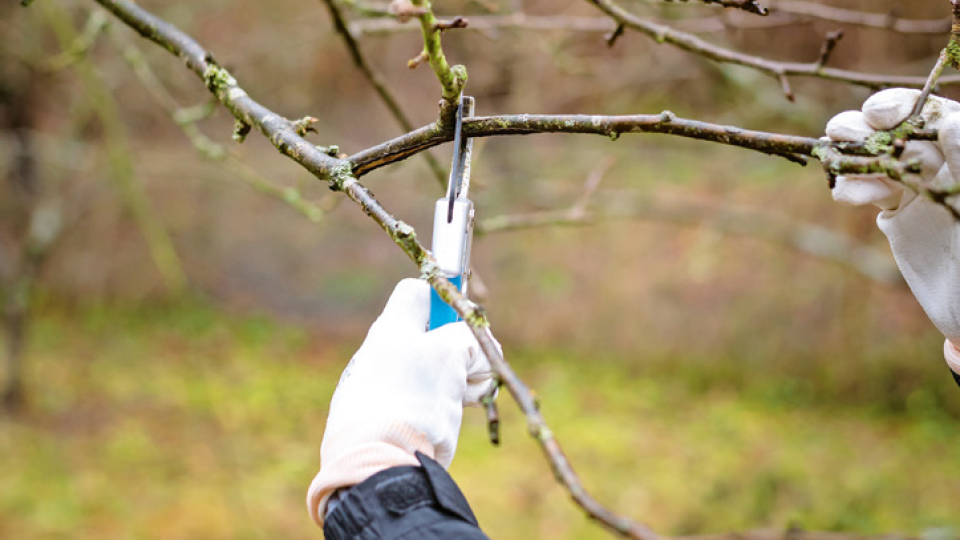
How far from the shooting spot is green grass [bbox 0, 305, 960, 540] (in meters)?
4.32

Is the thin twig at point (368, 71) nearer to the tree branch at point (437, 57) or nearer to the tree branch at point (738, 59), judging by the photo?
the tree branch at point (738, 59)

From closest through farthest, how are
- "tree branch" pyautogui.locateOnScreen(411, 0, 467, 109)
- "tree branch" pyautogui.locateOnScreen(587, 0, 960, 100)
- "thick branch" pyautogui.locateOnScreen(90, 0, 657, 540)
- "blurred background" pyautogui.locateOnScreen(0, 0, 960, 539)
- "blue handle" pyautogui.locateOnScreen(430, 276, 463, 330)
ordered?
"thick branch" pyautogui.locateOnScreen(90, 0, 657, 540)
"tree branch" pyautogui.locateOnScreen(411, 0, 467, 109)
"blue handle" pyautogui.locateOnScreen(430, 276, 463, 330)
"tree branch" pyautogui.locateOnScreen(587, 0, 960, 100)
"blurred background" pyautogui.locateOnScreen(0, 0, 960, 539)

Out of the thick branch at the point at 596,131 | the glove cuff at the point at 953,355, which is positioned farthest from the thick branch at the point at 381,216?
the glove cuff at the point at 953,355

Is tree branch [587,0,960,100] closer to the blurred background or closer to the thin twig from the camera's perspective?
the thin twig

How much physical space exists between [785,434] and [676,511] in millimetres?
1524

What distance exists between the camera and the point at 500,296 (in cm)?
725

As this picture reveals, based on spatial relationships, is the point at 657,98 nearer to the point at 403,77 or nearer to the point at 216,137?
the point at 403,77

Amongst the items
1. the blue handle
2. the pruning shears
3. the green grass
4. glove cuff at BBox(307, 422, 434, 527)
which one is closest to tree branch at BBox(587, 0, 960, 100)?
the pruning shears

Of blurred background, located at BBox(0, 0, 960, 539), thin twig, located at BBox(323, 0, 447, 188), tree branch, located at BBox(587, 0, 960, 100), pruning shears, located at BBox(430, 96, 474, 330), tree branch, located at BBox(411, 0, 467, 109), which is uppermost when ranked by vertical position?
blurred background, located at BBox(0, 0, 960, 539)

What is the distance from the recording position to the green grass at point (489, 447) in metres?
4.32

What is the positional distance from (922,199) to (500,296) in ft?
20.8

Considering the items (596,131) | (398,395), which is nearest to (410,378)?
(398,395)

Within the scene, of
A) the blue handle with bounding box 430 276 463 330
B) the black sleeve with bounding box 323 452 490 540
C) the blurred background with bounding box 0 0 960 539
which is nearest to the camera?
the black sleeve with bounding box 323 452 490 540

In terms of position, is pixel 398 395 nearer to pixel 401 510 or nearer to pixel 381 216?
pixel 401 510
